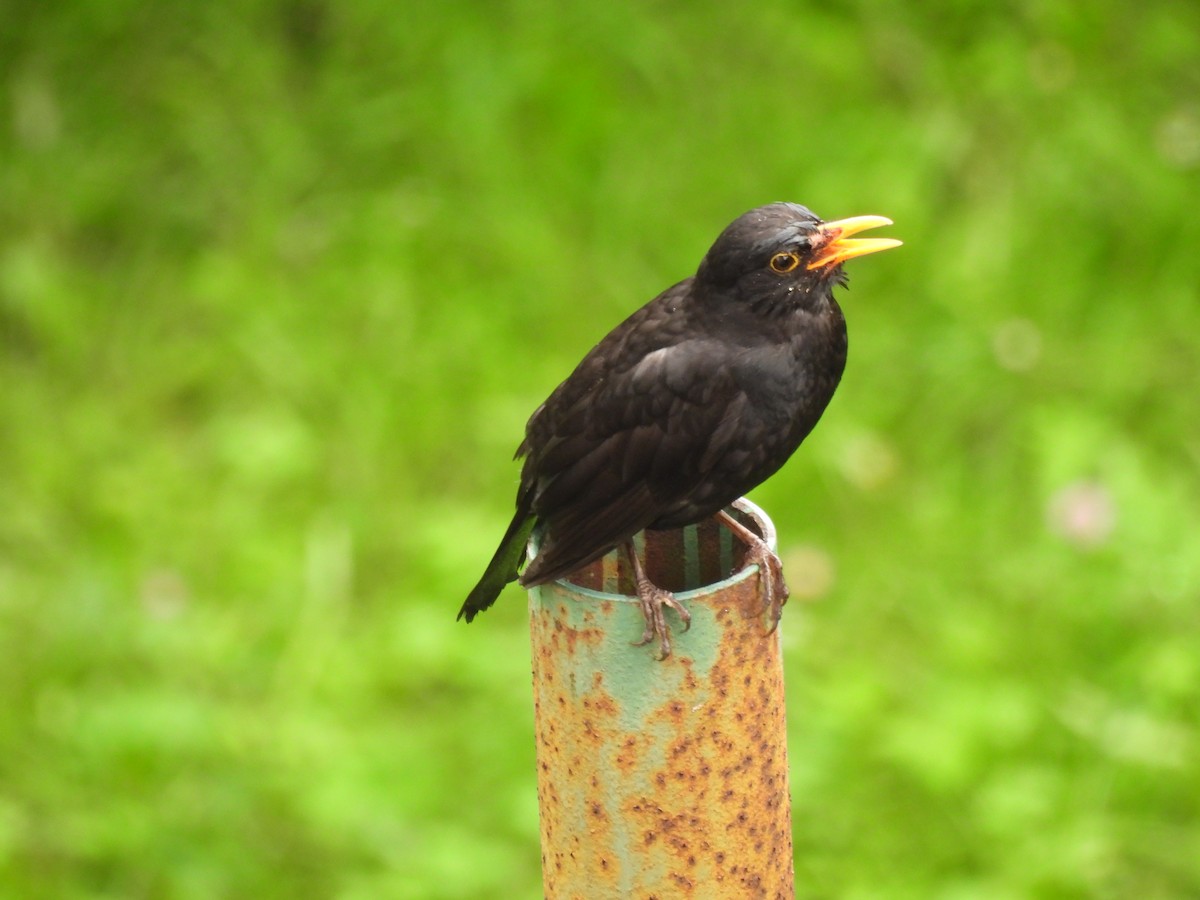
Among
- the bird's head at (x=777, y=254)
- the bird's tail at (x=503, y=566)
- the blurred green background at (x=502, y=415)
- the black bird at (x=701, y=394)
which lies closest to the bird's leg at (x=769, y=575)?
the black bird at (x=701, y=394)

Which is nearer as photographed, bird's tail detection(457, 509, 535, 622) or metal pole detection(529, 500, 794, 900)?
metal pole detection(529, 500, 794, 900)

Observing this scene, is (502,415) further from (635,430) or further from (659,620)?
(659,620)

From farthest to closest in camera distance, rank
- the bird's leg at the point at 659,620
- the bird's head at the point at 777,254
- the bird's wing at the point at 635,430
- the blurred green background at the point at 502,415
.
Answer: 1. the blurred green background at the point at 502,415
2. the bird's head at the point at 777,254
3. the bird's wing at the point at 635,430
4. the bird's leg at the point at 659,620

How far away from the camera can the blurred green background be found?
416 centimetres

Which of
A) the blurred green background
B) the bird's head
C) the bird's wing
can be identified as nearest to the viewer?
the bird's wing

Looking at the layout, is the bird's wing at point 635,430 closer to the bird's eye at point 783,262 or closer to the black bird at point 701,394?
the black bird at point 701,394

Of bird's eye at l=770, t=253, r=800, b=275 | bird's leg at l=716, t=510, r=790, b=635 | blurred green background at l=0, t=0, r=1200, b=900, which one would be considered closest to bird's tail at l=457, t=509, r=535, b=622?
bird's leg at l=716, t=510, r=790, b=635

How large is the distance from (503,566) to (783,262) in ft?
2.07

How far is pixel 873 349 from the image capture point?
5262 millimetres

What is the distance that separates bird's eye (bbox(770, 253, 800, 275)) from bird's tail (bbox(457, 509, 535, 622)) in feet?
1.74

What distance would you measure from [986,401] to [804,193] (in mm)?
998

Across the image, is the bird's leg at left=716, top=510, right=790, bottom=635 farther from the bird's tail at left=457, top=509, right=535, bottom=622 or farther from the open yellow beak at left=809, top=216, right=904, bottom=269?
the open yellow beak at left=809, top=216, right=904, bottom=269

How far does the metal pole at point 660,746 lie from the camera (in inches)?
73.6

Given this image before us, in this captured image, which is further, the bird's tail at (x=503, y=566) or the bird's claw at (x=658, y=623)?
the bird's tail at (x=503, y=566)
